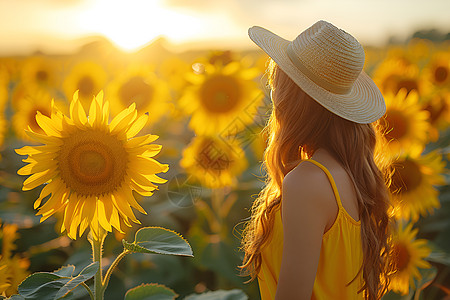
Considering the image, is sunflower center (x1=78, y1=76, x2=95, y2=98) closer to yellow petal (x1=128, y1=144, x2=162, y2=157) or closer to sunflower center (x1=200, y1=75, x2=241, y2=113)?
sunflower center (x1=200, y1=75, x2=241, y2=113)

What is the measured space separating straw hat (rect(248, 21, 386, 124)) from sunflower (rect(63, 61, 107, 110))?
11.6 ft

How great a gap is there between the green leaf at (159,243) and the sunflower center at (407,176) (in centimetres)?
184

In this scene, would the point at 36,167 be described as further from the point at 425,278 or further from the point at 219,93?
the point at 425,278

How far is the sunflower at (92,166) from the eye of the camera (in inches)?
56.7

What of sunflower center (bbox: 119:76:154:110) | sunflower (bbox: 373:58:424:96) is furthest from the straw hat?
sunflower (bbox: 373:58:424:96)

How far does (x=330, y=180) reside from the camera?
1.48 metres

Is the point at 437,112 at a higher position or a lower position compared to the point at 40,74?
lower

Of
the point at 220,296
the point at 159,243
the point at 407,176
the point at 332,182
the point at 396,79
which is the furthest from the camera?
the point at 396,79

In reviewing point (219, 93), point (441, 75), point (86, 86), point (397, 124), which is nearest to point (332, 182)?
point (219, 93)

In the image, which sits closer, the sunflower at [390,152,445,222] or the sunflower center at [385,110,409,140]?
the sunflower at [390,152,445,222]

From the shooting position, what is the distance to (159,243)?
137 cm

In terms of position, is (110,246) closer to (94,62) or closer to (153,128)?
(153,128)

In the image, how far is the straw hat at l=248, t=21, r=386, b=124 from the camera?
158 cm

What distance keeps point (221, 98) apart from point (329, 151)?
1695mm
